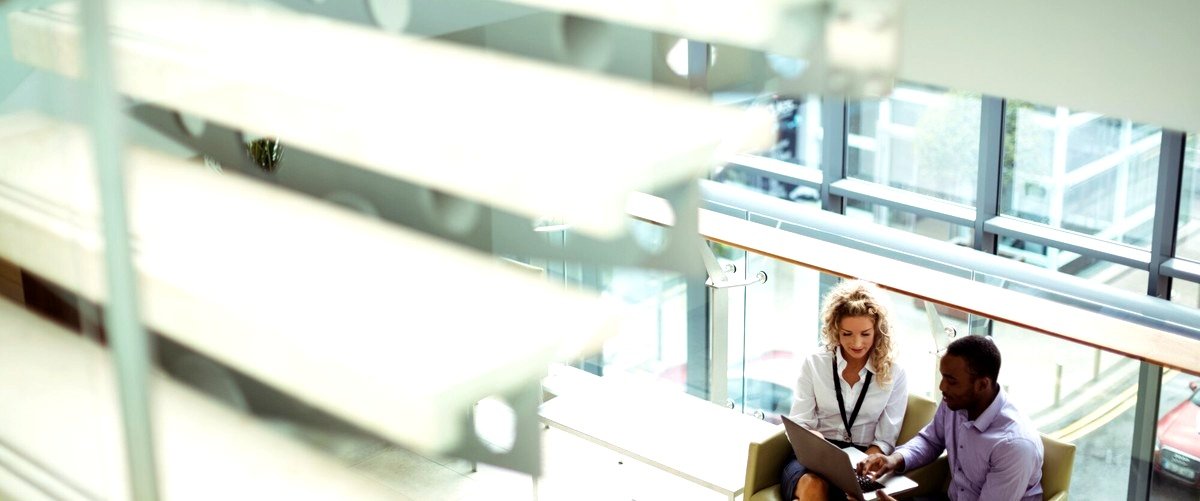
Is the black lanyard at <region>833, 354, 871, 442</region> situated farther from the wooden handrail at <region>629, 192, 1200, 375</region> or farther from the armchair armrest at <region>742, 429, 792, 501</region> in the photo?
the wooden handrail at <region>629, 192, 1200, 375</region>

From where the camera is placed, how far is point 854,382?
12.5 ft

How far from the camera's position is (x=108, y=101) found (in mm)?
1555

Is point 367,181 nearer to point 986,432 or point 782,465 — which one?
point 986,432

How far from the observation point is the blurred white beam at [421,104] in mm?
1394

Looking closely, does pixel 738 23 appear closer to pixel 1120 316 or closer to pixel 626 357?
pixel 1120 316

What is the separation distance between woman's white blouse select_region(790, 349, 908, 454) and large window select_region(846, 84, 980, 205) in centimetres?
322

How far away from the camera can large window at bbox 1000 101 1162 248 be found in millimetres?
6203

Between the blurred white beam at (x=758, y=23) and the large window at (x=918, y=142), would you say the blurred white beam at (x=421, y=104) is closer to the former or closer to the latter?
the blurred white beam at (x=758, y=23)

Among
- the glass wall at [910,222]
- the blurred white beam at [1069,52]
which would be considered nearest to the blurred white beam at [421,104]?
the blurred white beam at [1069,52]

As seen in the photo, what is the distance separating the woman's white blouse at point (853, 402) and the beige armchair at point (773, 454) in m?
0.05

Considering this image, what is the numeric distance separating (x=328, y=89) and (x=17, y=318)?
0.82m

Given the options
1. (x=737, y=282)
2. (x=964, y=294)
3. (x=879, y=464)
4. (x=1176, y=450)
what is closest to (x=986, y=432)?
(x=879, y=464)

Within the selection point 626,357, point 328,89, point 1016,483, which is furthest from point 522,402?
point 626,357

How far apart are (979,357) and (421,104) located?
84.7 inches
